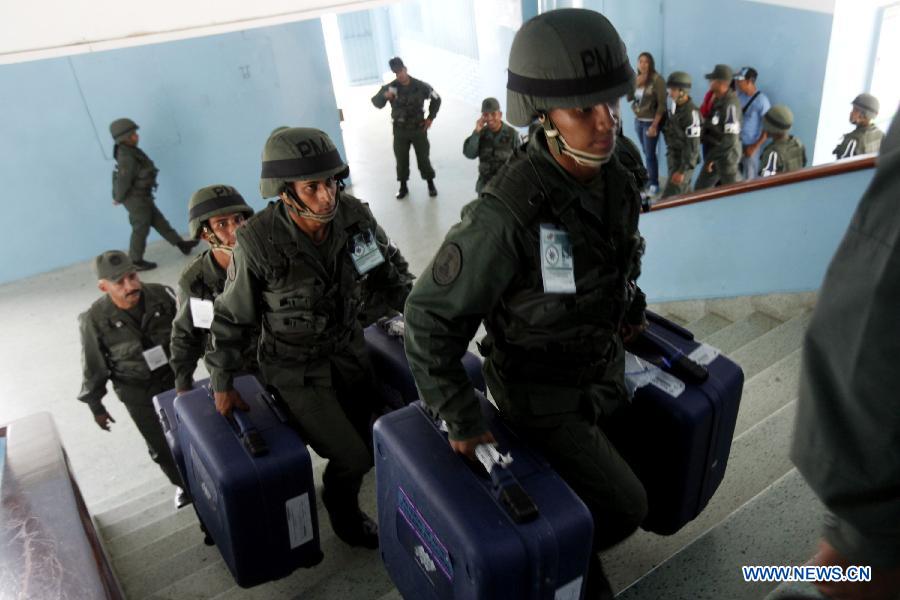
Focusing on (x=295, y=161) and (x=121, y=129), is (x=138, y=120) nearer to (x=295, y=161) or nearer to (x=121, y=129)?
(x=121, y=129)

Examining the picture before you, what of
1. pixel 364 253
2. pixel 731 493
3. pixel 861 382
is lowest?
pixel 731 493

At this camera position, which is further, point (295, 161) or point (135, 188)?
point (135, 188)

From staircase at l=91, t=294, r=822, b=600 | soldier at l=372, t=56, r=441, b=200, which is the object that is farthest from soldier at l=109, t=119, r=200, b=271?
staircase at l=91, t=294, r=822, b=600

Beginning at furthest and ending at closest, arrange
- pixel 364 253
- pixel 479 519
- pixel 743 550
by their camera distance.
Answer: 1. pixel 364 253
2. pixel 743 550
3. pixel 479 519

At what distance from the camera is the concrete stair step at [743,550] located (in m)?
1.83

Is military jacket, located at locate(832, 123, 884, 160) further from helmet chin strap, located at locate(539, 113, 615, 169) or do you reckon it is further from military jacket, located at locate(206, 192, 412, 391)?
helmet chin strap, located at locate(539, 113, 615, 169)

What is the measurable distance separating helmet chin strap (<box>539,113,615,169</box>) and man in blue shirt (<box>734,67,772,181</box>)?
17.9 feet

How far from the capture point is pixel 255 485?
2201mm

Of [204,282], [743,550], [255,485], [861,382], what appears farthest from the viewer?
[204,282]

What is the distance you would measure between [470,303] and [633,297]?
0.70 m

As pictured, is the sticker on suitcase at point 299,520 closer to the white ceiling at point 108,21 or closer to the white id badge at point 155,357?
the white ceiling at point 108,21

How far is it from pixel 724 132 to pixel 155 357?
557 cm

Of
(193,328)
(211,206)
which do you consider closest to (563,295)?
(193,328)

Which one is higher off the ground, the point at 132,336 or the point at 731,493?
the point at 132,336
